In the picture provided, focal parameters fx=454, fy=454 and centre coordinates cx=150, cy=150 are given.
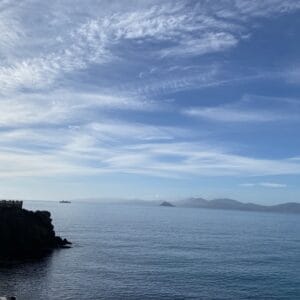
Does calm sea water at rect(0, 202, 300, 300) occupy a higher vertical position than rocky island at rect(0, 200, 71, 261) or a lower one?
lower

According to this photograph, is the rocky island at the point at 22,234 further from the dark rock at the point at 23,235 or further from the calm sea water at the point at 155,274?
the calm sea water at the point at 155,274

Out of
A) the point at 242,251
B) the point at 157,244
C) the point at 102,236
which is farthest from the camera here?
the point at 102,236

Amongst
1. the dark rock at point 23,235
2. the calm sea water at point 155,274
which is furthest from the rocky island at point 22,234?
the calm sea water at point 155,274

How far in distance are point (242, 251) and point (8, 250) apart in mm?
60947

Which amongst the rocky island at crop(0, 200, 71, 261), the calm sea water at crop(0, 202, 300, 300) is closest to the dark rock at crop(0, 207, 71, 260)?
the rocky island at crop(0, 200, 71, 261)

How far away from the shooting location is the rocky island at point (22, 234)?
9950 cm

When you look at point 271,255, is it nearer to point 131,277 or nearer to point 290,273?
point 290,273

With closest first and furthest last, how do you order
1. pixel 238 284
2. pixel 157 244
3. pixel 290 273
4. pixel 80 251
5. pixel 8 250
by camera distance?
pixel 238 284
pixel 290 273
pixel 8 250
pixel 80 251
pixel 157 244

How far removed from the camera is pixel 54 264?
3612 inches

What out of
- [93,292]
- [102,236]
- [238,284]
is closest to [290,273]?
[238,284]

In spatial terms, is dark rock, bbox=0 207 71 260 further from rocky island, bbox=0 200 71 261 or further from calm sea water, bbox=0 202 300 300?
calm sea water, bbox=0 202 300 300

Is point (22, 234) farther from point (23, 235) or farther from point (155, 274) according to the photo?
point (155, 274)

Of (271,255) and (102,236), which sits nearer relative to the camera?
(271,255)

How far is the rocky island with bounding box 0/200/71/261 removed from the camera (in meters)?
99.5
